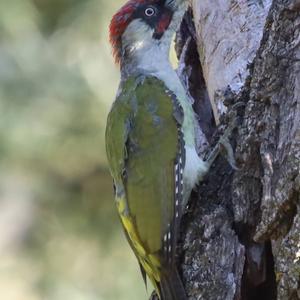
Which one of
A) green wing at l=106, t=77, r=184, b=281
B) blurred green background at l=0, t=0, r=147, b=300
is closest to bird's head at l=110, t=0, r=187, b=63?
green wing at l=106, t=77, r=184, b=281

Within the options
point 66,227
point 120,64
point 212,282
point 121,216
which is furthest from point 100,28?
point 212,282

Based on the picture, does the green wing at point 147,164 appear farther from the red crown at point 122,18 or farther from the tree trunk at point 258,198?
the red crown at point 122,18

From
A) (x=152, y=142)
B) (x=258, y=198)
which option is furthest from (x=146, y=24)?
(x=258, y=198)

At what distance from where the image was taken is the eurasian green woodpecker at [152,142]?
3.50 meters

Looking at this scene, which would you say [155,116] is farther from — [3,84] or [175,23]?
[3,84]

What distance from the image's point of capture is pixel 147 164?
3723 millimetres

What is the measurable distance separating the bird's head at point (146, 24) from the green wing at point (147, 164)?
33 centimetres

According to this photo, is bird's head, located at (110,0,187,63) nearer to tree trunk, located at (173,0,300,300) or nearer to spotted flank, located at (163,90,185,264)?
spotted flank, located at (163,90,185,264)

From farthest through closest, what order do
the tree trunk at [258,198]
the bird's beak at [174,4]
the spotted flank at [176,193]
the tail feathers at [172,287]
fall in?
1. the bird's beak at [174,4]
2. the spotted flank at [176,193]
3. the tail feathers at [172,287]
4. the tree trunk at [258,198]

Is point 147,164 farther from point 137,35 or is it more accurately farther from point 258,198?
point 137,35

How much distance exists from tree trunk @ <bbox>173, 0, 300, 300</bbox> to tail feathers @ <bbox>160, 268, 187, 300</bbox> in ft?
0.08

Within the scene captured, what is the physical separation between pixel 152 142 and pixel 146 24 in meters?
0.78

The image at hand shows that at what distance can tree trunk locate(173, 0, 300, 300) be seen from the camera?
3021mm

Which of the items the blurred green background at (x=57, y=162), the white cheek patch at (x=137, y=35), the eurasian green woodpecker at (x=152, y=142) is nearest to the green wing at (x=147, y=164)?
the eurasian green woodpecker at (x=152, y=142)
